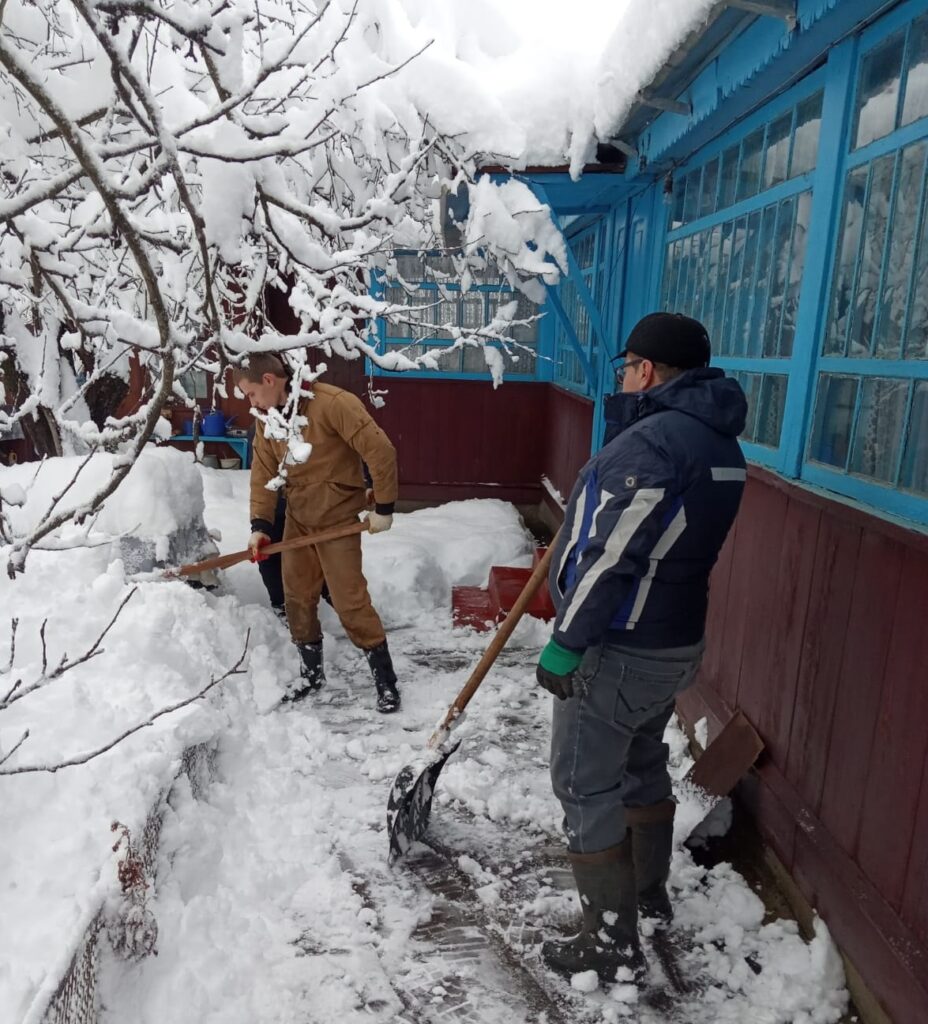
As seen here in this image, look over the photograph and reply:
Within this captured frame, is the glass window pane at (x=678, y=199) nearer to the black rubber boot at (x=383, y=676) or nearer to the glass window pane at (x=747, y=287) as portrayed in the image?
the glass window pane at (x=747, y=287)

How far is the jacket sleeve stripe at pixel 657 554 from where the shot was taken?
2.08m

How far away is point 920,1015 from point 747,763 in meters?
1.08

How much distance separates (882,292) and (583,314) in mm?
5495

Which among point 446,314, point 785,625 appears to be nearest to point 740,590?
point 785,625

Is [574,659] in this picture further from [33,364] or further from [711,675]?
[33,364]

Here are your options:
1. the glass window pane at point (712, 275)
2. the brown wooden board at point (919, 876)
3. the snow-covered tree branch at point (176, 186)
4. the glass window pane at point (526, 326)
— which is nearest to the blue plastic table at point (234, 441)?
the glass window pane at point (526, 326)

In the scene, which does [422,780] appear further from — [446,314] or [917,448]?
[446,314]

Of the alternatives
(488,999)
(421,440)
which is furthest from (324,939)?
(421,440)

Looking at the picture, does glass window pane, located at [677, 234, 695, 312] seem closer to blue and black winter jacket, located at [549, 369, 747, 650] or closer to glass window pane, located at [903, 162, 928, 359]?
glass window pane, located at [903, 162, 928, 359]

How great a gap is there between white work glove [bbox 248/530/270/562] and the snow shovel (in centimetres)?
Result: 163

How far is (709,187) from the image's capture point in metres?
4.03

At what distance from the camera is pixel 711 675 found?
3.67 metres

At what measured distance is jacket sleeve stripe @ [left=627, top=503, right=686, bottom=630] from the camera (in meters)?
2.08

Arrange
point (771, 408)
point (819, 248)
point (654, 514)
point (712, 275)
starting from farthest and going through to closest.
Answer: point (712, 275) → point (771, 408) → point (819, 248) → point (654, 514)
